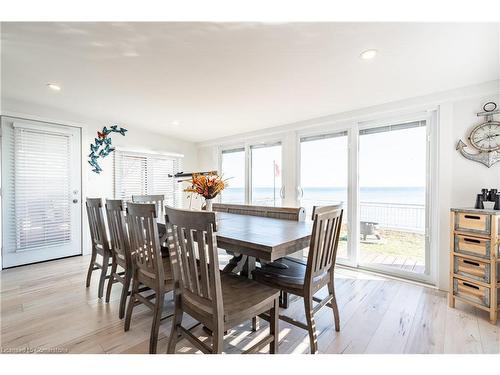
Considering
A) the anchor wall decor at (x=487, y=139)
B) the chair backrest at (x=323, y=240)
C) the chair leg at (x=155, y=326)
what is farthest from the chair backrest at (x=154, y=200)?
the anchor wall decor at (x=487, y=139)

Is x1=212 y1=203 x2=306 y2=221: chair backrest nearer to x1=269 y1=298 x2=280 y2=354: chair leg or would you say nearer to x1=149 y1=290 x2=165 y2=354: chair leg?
x1=269 y1=298 x2=280 y2=354: chair leg

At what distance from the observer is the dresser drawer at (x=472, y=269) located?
1985mm

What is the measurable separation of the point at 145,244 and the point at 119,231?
0.58 metres

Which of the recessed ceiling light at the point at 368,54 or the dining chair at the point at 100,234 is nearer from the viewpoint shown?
the recessed ceiling light at the point at 368,54

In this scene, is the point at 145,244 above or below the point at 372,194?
→ below

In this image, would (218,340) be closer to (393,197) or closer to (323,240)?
(323,240)

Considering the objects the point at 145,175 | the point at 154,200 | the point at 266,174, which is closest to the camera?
the point at 154,200

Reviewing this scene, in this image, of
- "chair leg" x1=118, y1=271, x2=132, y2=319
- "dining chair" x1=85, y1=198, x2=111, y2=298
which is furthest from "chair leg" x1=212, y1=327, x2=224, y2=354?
"dining chair" x1=85, y1=198, x2=111, y2=298

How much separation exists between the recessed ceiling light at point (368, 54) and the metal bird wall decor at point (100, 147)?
3891 mm

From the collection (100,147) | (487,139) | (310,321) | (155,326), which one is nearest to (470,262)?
(487,139)

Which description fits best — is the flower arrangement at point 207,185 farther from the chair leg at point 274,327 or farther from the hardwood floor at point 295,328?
the chair leg at point 274,327

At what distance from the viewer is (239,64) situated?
2.12 m
